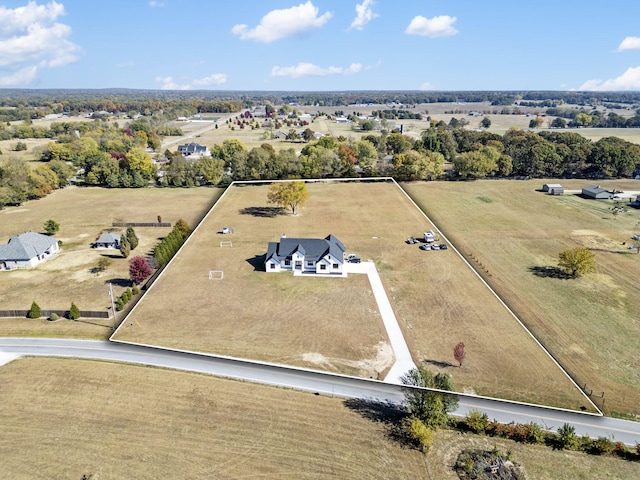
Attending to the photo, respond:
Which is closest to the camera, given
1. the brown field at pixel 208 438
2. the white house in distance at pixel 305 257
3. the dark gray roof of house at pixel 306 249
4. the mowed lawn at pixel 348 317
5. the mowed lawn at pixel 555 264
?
the brown field at pixel 208 438

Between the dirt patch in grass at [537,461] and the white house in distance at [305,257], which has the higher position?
the white house in distance at [305,257]

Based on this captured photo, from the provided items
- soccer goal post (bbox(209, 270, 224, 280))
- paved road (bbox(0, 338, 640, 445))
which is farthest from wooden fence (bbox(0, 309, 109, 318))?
soccer goal post (bbox(209, 270, 224, 280))

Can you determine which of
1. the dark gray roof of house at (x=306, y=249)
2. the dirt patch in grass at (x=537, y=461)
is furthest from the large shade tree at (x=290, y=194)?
the dirt patch in grass at (x=537, y=461)

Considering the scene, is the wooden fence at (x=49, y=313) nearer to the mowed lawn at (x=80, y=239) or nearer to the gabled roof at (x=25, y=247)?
the mowed lawn at (x=80, y=239)

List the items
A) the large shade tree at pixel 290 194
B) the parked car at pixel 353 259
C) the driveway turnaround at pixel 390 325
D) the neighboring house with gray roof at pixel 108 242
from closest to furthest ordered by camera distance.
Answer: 1. the driveway turnaround at pixel 390 325
2. the parked car at pixel 353 259
3. the neighboring house with gray roof at pixel 108 242
4. the large shade tree at pixel 290 194

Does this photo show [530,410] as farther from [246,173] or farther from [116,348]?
[246,173]

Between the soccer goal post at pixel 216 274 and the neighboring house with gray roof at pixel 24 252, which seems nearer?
the soccer goal post at pixel 216 274

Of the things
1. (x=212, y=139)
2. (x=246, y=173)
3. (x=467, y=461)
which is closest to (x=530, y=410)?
(x=467, y=461)

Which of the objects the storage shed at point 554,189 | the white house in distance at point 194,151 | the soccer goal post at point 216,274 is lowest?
the soccer goal post at point 216,274
